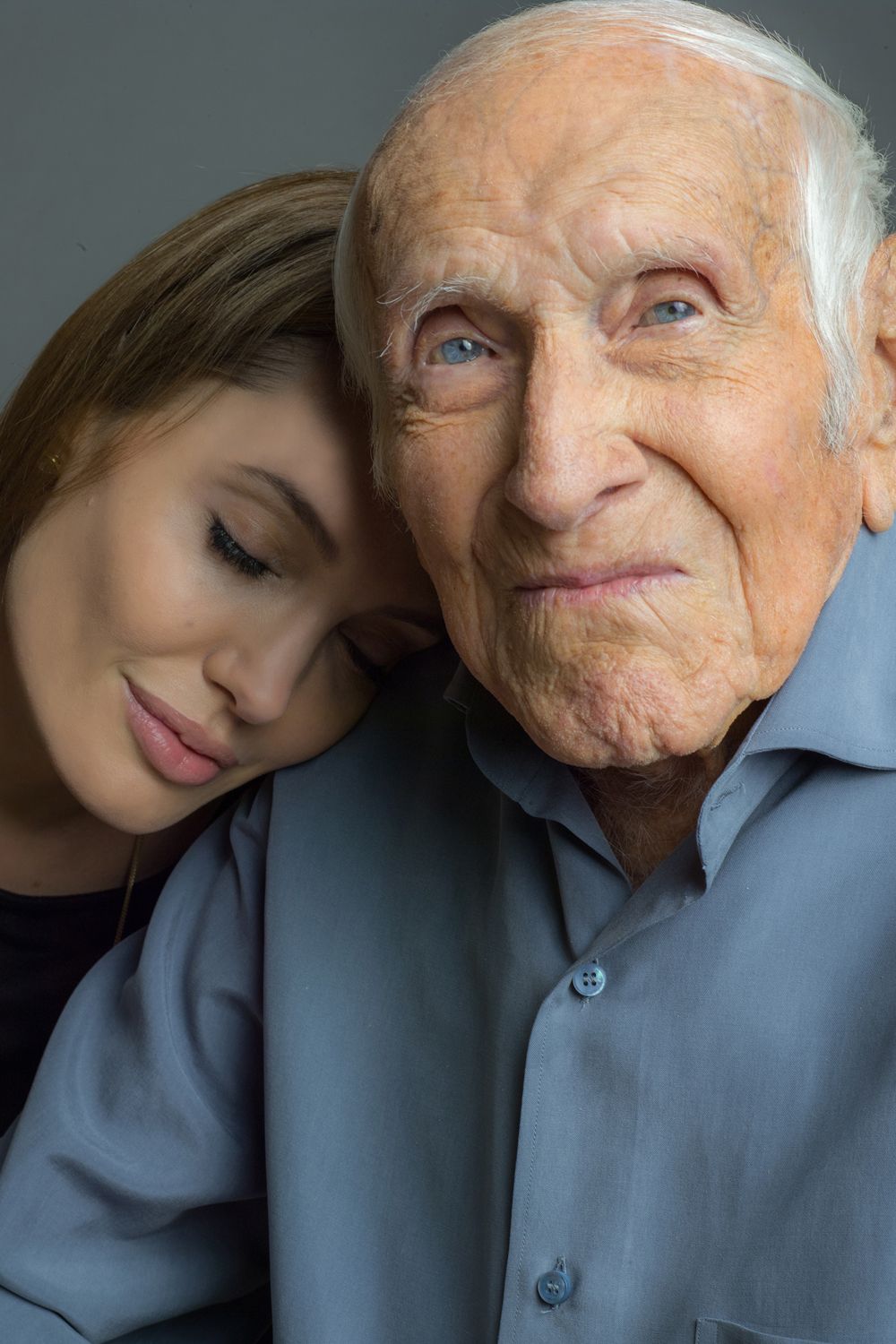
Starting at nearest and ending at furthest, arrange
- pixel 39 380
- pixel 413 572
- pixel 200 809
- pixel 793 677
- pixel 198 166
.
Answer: pixel 793 677
pixel 413 572
pixel 39 380
pixel 200 809
pixel 198 166

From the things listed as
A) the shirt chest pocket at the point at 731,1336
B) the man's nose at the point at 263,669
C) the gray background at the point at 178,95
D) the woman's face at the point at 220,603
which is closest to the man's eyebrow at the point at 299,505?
the woman's face at the point at 220,603

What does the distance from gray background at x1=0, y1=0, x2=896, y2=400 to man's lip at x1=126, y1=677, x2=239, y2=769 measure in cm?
134

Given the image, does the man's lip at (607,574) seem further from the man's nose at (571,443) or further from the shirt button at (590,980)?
the shirt button at (590,980)

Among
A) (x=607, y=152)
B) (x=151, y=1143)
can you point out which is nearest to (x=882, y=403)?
(x=607, y=152)

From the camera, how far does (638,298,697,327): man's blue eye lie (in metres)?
1.34

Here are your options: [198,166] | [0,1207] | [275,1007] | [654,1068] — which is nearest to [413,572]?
[275,1007]

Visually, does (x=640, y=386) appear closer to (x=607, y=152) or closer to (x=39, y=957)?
(x=607, y=152)

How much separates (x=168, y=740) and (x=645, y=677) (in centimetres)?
70

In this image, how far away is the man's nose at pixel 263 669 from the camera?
1.76 meters

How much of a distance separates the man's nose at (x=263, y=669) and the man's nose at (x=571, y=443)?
1.66 ft

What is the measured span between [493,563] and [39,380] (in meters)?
0.87

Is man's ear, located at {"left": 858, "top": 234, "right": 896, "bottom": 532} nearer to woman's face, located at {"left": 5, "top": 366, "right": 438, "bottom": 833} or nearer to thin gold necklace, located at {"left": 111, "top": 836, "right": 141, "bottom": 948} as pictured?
woman's face, located at {"left": 5, "top": 366, "right": 438, "bottom": 833}

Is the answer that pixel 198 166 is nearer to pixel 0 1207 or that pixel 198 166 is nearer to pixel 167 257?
pixel 167 257

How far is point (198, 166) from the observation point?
2865mm
